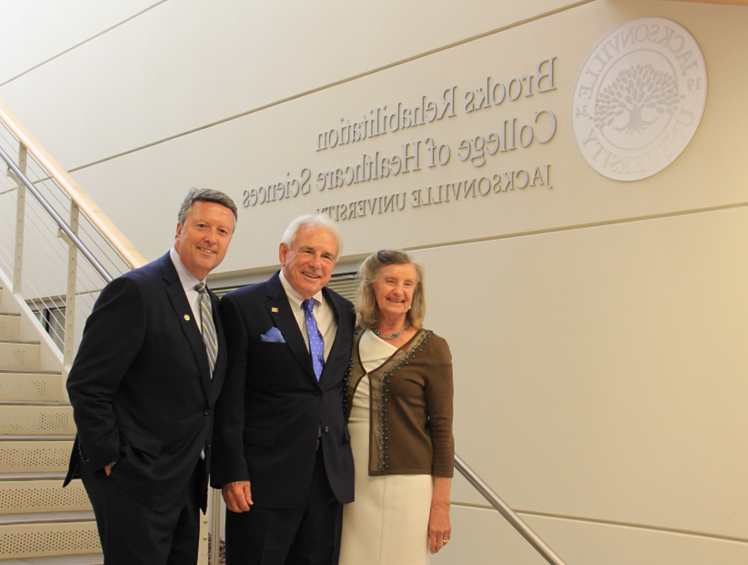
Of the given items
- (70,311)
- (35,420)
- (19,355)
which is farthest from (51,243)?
(35,420)

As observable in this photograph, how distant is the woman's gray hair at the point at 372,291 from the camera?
2445 millimetres

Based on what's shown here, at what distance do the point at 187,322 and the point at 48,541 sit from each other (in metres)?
1.71

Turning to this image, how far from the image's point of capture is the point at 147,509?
205cm

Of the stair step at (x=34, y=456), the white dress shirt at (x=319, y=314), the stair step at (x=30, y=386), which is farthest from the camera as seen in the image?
the stair step at (x=30, y=386)

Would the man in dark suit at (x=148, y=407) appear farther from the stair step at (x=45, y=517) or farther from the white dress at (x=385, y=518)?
the stair step at (x=45, y=517)

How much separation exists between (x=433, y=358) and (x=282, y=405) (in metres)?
0.53

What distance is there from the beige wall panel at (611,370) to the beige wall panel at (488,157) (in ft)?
0.48

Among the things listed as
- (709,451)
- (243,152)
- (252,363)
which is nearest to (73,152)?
(243,152)

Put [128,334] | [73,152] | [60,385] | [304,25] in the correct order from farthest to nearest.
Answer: [73,152] → [304,25] → [60,385] → [128,334]

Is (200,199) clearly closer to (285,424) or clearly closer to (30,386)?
(285,424)

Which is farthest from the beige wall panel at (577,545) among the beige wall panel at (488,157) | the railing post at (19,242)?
the railing post at (19,242)

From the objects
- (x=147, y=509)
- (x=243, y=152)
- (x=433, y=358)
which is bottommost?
(x=147, y=509)

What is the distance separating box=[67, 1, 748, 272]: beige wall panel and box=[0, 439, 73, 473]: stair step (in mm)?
2295

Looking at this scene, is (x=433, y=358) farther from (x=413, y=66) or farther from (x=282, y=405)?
(x=413, y=66)
